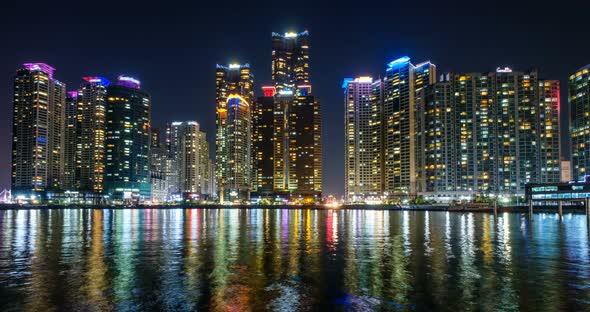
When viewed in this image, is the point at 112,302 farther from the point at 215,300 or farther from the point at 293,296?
the point at 293,296

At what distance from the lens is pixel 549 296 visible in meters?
25.6

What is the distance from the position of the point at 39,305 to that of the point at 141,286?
5.93 metres

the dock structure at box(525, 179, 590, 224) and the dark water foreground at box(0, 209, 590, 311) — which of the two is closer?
the dark water foreground at box(0, 209, 590, 311)

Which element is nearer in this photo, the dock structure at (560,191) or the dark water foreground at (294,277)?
the dark water foreground at (294,277)

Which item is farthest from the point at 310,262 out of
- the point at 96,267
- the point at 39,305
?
the point at 39,305

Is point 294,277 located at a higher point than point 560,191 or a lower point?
lower

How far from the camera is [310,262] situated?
3791 cm

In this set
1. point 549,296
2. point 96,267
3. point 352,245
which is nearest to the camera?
point 549,296

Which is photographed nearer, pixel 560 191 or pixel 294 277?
pixel 294 277

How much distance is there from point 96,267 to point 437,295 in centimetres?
2437

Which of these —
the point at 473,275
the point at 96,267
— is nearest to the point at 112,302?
the point at 96,267

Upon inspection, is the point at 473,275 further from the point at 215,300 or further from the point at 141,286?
the point at 141,286

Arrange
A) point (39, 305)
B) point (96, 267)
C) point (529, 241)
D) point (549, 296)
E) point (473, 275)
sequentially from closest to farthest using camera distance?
point (39, 305) → point (549, 296) → point (473, 275) → point (96, 267) → point (529, 241)

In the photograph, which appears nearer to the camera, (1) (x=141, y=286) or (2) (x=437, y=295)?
(2) (x=437, y=295)
